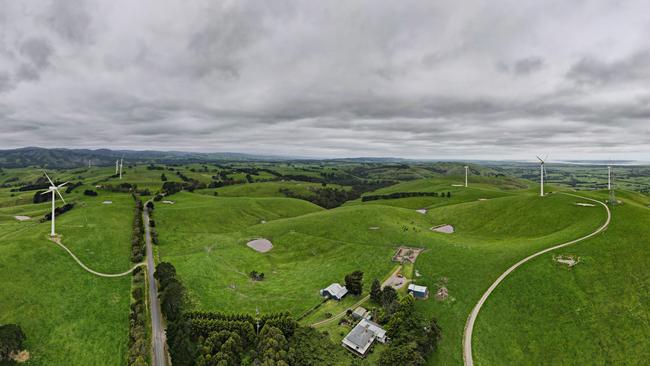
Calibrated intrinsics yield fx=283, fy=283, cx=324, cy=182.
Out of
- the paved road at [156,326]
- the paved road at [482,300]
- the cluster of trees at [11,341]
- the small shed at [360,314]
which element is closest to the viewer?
the cluster of trees at [11,341]

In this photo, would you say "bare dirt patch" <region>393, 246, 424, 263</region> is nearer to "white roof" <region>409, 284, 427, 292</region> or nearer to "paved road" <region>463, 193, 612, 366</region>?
"white roof" <region>409, 284, 427, 292</region>

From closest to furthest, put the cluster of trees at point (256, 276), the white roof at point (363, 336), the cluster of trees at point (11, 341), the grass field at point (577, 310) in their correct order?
the cluster of trees at point (11, 341) < the grass field at point (577, 310) < the white roof at point (363, 336) < the cluster of trees at point (256, 276)

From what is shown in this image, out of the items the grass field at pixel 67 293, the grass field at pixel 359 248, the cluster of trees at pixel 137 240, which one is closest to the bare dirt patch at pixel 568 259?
the grass field at pixel 359 248

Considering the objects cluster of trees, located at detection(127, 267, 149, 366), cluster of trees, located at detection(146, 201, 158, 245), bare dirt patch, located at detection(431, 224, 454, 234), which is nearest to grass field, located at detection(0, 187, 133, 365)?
cluster of trees, located at detection(127, 267, 149, 366)

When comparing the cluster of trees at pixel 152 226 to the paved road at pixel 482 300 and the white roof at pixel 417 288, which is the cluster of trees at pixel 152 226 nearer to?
the white roof at pixel 417 288

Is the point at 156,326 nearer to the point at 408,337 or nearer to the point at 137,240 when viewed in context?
the point at 137,240

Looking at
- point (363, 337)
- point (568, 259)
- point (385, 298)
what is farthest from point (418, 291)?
point (568, 259)
